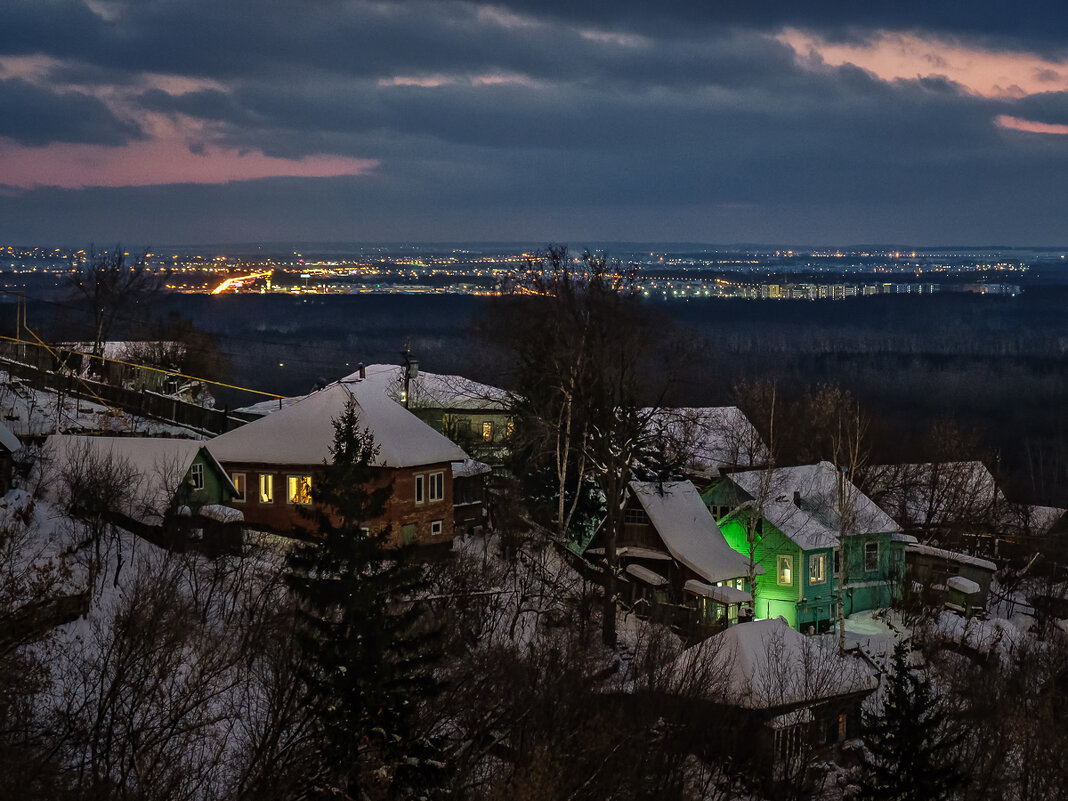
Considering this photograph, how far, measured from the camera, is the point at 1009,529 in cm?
5800

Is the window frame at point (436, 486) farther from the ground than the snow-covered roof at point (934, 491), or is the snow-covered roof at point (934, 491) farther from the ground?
the window frame at point (436, 486)

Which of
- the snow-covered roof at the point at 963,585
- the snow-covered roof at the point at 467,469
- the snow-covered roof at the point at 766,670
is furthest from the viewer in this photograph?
the snow-covered roof at the point at 963,585

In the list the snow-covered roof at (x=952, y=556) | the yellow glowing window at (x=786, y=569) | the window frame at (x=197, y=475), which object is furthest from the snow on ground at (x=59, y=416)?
the snow-covered roof at (x=952, y=556)

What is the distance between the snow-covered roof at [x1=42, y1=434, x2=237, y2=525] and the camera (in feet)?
103

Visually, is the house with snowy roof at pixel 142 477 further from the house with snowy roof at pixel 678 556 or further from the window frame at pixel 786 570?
the window frame at pixel 786 570

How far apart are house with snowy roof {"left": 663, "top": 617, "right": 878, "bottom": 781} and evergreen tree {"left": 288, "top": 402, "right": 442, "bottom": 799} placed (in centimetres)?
903

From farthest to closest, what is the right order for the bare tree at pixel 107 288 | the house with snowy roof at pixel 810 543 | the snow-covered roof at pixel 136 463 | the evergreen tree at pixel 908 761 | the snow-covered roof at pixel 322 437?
the bare tree at pixel 107 288 → the house with snowy roof at pixel 810 543 → the snow-covered roof at pixel 322 437 → the snow-covered roof at pixel 136 463 → the evergreen tree at pixel 908 761

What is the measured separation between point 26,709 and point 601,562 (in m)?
28.2

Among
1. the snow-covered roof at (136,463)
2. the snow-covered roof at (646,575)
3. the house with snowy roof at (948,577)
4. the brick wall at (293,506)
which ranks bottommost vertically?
the house with snowy roof at (948,577)

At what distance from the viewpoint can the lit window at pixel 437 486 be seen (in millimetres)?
39531

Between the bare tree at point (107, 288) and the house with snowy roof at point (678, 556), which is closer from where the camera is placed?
the house with snowy roof at point (678, 556)

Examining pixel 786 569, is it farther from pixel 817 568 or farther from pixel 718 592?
pixel 718 592

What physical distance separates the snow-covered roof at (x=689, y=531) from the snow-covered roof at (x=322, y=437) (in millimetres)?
8002

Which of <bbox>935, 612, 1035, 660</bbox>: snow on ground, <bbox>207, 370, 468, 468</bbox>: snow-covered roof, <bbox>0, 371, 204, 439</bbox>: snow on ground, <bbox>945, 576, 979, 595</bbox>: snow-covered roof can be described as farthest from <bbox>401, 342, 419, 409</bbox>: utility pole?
<bbox>945, 576, 979, 595</bbox>: snow-covered roof
